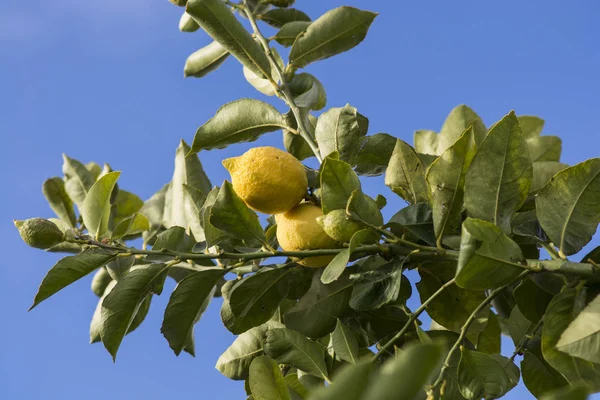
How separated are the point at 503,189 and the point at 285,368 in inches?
27.9

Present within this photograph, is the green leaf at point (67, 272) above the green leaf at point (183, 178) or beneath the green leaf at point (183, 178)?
beneath

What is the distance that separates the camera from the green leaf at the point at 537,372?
4.94 ft

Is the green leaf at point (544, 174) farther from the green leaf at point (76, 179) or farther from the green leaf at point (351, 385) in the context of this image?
the green leaf at point (76, 179)

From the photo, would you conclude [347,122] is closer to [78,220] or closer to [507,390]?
[507,390]

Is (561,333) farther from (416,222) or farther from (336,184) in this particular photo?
(336,184)

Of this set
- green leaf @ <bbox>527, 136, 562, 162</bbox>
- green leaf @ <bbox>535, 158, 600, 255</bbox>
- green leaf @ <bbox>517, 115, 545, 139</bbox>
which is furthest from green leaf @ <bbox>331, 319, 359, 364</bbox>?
green leaf @ <bbox>517, 115, 545, 139</bbox>

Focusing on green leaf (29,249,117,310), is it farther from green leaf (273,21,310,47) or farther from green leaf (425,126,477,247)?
green leaf (273,21,310,47)

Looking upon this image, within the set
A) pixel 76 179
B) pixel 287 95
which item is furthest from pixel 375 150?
pixel 76 179

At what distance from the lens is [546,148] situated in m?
1.99

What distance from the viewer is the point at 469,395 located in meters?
1.30

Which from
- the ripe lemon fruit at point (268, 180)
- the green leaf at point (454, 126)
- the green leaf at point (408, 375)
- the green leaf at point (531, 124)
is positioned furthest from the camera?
the green leaf at point (531, 124)

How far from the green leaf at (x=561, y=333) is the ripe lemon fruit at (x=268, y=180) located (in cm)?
57

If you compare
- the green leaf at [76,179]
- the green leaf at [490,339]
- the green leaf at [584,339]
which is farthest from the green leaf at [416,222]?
the green leaf at [76,179]

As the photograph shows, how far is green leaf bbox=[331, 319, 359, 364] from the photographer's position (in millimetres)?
1387
